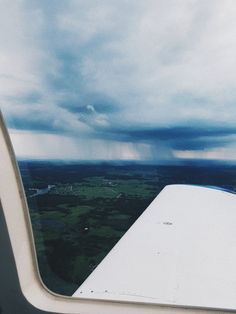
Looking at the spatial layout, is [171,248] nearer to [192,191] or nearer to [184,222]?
[184,222]

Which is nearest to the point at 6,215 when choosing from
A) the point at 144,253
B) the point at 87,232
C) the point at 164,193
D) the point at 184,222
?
the point at 144,253

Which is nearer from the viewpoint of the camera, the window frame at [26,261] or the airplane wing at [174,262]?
the window frame at [26,261]

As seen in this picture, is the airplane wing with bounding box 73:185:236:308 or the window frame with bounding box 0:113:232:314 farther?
the airplane wing with bounding box 73:185:236:308

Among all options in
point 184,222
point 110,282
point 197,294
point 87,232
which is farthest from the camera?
point 87,232

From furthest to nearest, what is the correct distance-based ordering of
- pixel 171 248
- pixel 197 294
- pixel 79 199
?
pixel 79 199, pixel 171 248, pixel 197 294
